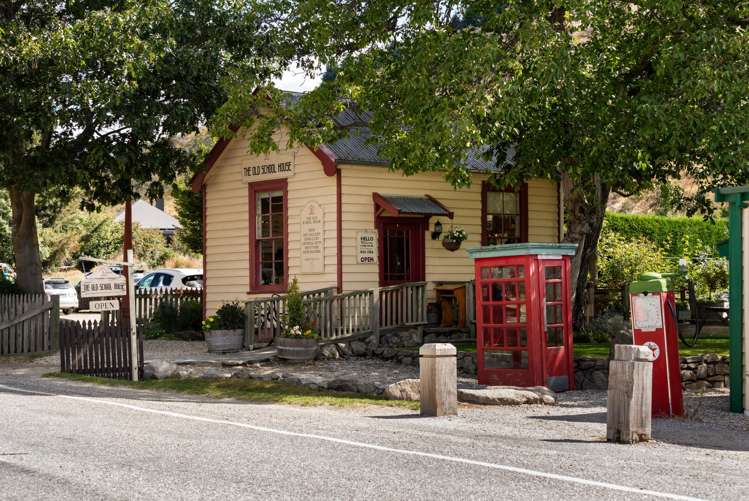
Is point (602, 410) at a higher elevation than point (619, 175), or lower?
lower

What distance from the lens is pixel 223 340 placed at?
21312mm

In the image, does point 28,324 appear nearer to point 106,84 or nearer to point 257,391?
point 106,84


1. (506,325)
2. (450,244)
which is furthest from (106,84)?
(506,325)

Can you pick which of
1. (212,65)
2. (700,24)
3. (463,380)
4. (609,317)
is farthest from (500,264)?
(212,65)

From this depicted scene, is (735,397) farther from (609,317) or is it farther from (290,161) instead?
(290,161)

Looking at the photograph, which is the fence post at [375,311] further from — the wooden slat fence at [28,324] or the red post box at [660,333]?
the red post box at [660,333]

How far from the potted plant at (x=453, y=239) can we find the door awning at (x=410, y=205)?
0.58m

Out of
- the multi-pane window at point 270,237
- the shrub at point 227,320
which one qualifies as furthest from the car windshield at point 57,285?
the shrub at point 227,320

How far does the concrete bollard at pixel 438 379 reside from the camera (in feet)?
41.1

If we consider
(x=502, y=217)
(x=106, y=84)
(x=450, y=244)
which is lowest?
(x=450, y=244)

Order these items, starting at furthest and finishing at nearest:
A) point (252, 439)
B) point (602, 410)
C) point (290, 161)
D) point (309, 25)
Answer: point (290, 161)
point (309, 25)
point (602, 410)
point (252, 439)

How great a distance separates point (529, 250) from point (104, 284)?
703 cm

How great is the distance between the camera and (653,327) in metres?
12.4

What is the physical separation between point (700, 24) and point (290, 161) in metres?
9.75
